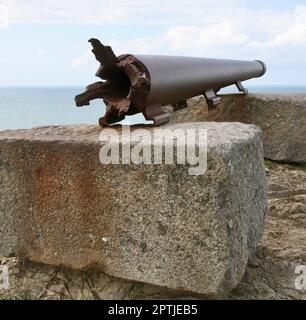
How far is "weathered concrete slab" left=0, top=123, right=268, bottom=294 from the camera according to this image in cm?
221

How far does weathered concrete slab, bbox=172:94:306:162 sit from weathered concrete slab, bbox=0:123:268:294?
2.45 m

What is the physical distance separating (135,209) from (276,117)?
3104mm

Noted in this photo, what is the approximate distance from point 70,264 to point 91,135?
0.57 meters

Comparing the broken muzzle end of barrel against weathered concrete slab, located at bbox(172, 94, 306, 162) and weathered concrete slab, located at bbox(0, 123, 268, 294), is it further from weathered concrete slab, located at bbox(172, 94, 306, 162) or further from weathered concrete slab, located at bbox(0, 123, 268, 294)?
weathered concrete slab, located at bbox(172, 94, 306, 162)

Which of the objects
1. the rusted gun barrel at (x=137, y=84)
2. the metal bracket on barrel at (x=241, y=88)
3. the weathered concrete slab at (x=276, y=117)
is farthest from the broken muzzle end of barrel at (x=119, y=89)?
the weathered concrete slab at (x=276, y=117)

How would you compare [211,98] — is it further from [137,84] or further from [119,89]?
[137,84]

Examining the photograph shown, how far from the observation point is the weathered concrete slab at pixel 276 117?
5082mm

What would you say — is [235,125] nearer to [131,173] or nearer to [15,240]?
[131,173]

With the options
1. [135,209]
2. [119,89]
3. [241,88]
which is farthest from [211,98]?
[135,209]

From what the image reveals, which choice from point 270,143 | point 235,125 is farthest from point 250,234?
point 270,143

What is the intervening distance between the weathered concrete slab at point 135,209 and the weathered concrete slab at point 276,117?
8.04ft

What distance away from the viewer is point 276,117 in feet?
16.8

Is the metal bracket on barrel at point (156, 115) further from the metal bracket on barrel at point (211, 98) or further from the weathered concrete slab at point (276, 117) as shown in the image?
the weathered concrete slab at point (276, 117)

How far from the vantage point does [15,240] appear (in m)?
2.64
